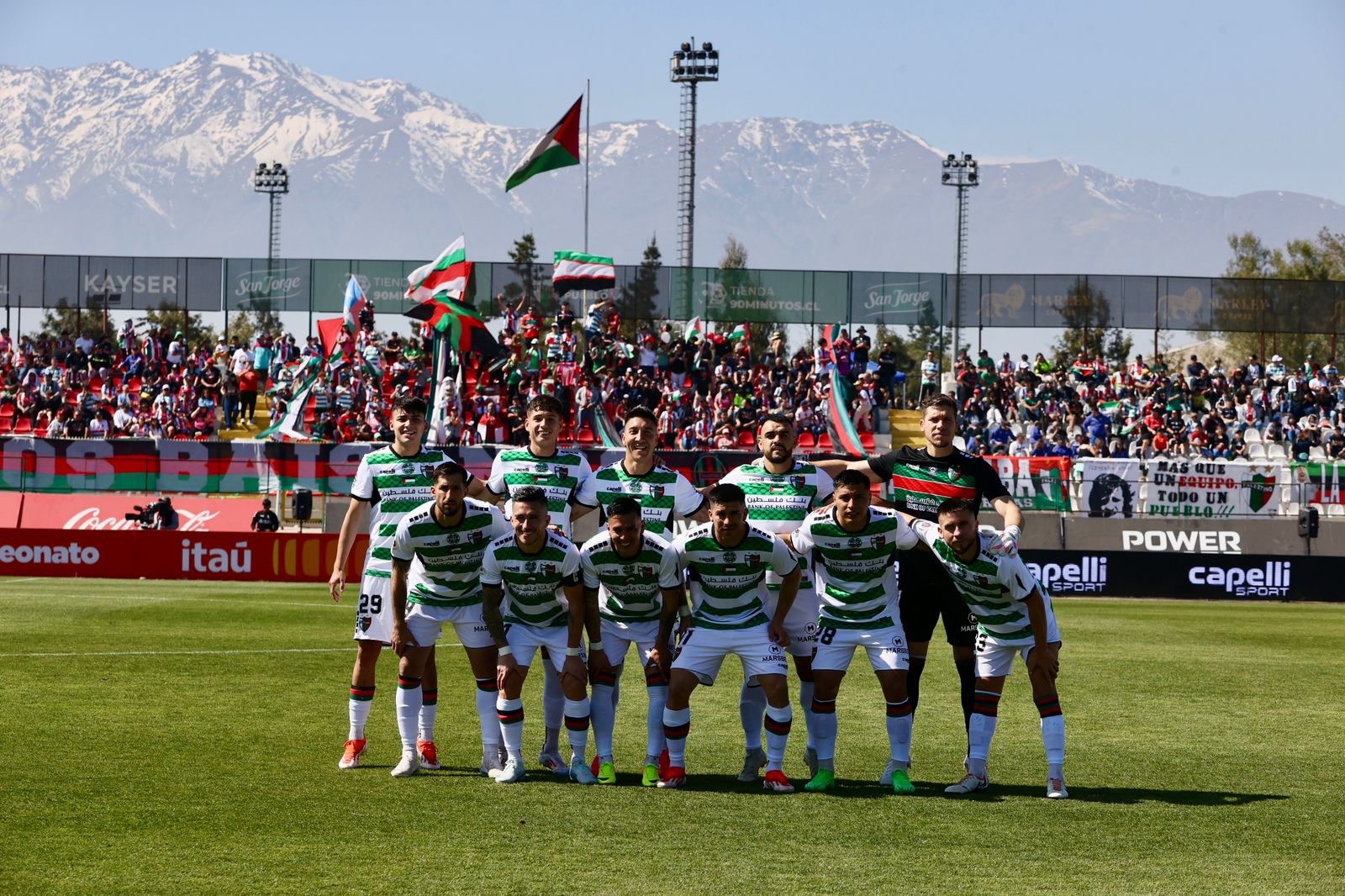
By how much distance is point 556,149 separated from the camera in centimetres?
3353

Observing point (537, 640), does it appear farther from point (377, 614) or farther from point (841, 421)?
point (841, 421)

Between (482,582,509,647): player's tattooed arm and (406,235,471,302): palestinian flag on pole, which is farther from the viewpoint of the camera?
(406,235,471,302): palestinian flag on pole

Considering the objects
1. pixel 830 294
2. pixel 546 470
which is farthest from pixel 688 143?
pixel 546 470

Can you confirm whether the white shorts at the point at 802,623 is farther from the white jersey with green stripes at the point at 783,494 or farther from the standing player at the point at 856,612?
the white jersey with green stripes at the point at 783,494

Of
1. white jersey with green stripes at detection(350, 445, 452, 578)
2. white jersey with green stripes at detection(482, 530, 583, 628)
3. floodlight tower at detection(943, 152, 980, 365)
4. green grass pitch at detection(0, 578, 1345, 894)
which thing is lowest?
green grass pitch at detection(0, 578, 1345, 894)

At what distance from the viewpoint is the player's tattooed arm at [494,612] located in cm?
937

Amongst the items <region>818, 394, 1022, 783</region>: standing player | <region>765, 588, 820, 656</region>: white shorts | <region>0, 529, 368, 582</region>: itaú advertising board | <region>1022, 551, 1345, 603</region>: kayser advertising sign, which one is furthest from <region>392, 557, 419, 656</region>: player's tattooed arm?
<region>1022, 551, 1345, 603</region>: kayser advertising sign

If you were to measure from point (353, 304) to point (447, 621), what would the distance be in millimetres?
33564

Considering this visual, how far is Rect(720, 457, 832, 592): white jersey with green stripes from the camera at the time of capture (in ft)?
32.0

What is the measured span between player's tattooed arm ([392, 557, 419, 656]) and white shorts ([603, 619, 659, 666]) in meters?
1.35

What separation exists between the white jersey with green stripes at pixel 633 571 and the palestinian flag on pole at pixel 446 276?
82.8 feet

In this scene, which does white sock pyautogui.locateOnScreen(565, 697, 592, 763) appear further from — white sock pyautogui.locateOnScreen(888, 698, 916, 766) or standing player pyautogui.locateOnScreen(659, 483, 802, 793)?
white sock pyautogui.locateOnScreen(888, 698, 916, 766)

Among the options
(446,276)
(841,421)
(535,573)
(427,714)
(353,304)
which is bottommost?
(427,714)

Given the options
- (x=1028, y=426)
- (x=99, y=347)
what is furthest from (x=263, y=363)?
(x=1028, y=426)
